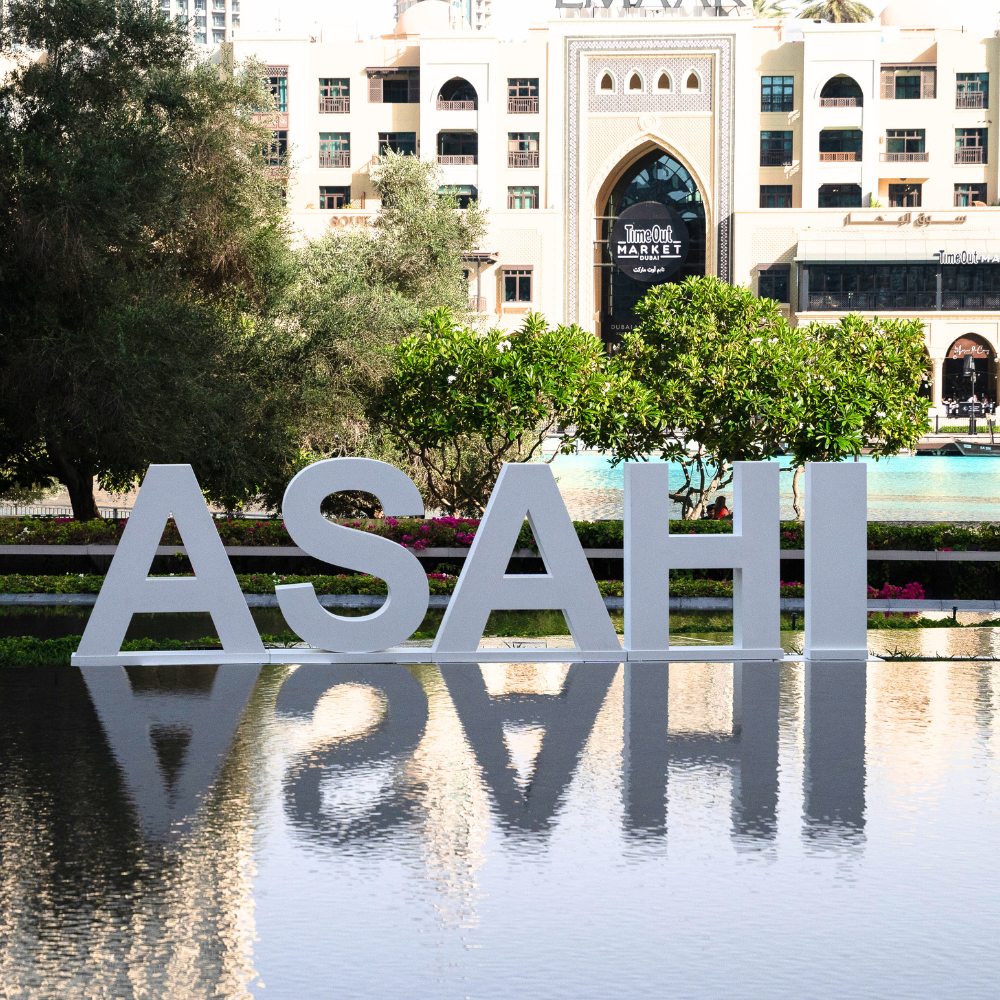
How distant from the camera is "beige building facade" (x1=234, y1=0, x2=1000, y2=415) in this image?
62.5 m

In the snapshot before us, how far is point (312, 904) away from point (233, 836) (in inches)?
39.3

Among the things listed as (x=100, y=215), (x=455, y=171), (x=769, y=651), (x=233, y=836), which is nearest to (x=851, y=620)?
(x=769, y=651)

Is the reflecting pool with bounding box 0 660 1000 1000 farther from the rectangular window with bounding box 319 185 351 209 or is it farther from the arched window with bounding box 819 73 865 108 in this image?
the arched window with bounding box 819 73 865 108

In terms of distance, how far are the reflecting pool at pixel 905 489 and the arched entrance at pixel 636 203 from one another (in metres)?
16.6

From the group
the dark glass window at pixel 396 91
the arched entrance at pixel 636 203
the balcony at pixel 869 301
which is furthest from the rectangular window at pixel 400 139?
the balcony at pixel 869 301

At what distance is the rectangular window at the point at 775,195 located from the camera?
215ft

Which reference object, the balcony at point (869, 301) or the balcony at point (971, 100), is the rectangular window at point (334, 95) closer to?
the balcony at point (869, 301)

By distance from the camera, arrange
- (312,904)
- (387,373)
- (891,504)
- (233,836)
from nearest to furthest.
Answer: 1. (312,904)
2. (233,836)
3. (387,373)
4. (891,504)

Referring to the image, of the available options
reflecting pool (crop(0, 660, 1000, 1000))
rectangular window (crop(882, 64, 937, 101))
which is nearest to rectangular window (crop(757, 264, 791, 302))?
rectangular window (crop(882, 64, 937, 101))

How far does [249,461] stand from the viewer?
20.0 metres

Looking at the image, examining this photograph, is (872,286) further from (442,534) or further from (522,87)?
(442,534)

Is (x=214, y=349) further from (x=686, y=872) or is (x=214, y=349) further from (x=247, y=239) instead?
(x=686, y=872)

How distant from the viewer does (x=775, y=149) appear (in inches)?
2579

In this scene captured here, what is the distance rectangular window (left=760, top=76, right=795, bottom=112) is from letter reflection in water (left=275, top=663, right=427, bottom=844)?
60.5 m
